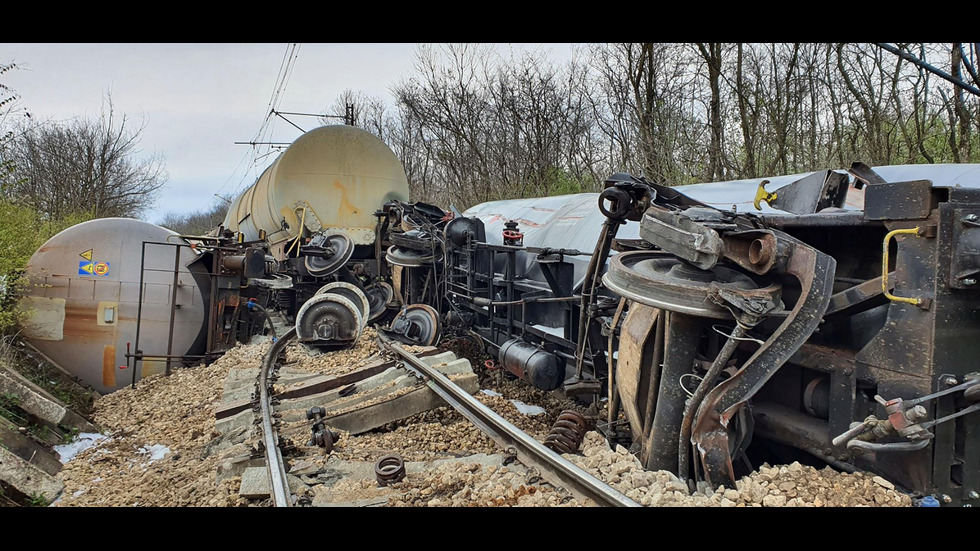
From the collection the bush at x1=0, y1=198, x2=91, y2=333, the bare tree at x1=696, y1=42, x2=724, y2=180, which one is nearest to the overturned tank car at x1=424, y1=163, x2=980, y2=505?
the bush at x1=0, y1=198, x2=91, y2=333

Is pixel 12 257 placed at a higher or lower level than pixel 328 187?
lower

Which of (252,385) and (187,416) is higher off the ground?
(252,385)

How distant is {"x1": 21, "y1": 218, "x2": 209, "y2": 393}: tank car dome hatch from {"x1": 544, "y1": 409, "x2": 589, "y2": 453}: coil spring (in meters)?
6.60

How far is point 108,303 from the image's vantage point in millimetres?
8523

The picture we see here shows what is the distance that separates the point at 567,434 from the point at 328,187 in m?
10.7

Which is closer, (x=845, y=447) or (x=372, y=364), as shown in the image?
(x=845, y=447)

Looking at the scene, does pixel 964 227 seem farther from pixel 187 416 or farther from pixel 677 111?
pixel 677 111

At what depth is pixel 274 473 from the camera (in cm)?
380

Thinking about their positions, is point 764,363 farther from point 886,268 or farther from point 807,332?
point 886,268

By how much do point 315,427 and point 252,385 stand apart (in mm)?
1930

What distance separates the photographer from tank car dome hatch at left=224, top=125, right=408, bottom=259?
13242 mm

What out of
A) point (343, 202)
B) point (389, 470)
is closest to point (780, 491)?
point (389, 470)

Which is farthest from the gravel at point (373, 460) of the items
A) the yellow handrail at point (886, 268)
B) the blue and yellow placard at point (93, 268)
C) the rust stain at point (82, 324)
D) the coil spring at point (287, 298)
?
the coil spring at point (287, 298)
